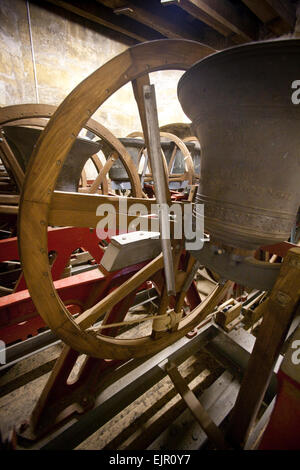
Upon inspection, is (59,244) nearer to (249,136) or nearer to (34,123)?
(34,123)

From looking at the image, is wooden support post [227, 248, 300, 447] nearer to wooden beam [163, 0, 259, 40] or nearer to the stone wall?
wooden beam [163, 0, 259, 40]

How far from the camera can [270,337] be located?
0.69 m

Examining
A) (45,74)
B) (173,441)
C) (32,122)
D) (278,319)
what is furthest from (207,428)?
(45,74)

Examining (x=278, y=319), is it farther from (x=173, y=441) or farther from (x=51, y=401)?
(x=51, y=401)

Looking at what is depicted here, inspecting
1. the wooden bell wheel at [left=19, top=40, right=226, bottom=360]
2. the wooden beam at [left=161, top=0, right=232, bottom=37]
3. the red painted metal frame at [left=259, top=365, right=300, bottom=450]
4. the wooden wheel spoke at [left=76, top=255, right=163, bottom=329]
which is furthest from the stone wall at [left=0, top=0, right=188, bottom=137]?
the red painted metal frame at [left=259, top=365, right=300, bottom=450]

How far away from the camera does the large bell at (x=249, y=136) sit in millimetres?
491

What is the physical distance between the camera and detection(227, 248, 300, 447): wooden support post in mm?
629

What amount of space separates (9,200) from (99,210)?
3.91 feet

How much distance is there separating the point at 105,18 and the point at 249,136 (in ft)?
22.3

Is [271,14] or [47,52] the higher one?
[271,14]

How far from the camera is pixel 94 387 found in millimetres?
1055

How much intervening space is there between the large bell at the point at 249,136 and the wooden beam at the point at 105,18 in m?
6.27

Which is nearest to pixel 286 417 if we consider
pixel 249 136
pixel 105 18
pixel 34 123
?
pixel 249 136
